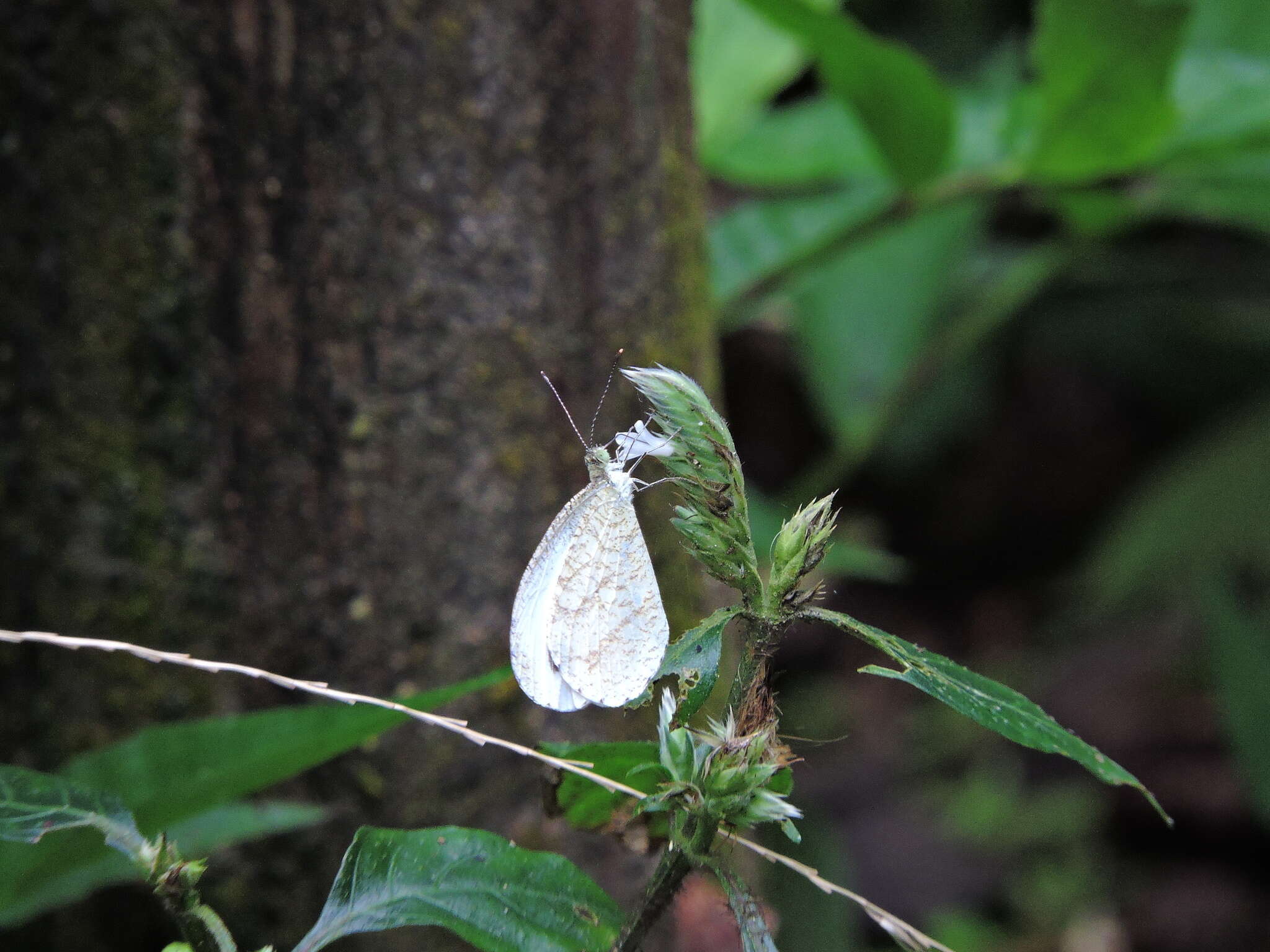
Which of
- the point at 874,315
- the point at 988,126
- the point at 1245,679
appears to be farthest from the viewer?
the point at 874,315

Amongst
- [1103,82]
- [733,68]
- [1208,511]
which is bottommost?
[1208,511]

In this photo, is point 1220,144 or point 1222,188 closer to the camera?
point 1220,144

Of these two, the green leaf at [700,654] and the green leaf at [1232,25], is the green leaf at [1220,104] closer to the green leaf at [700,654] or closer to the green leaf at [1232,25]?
the green leaf at [1232,25]

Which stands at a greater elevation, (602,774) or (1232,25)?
(1232,25)

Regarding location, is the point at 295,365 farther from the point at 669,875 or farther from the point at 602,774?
the point at 669,875

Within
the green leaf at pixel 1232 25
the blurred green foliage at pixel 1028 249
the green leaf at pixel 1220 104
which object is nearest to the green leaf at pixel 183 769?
the blurred green foliage at pixel 1028 249

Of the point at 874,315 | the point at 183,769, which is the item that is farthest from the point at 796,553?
the point at 874,315

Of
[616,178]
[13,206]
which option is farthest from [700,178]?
[13,206]

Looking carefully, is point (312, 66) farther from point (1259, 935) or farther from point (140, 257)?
point (1259, 935)
